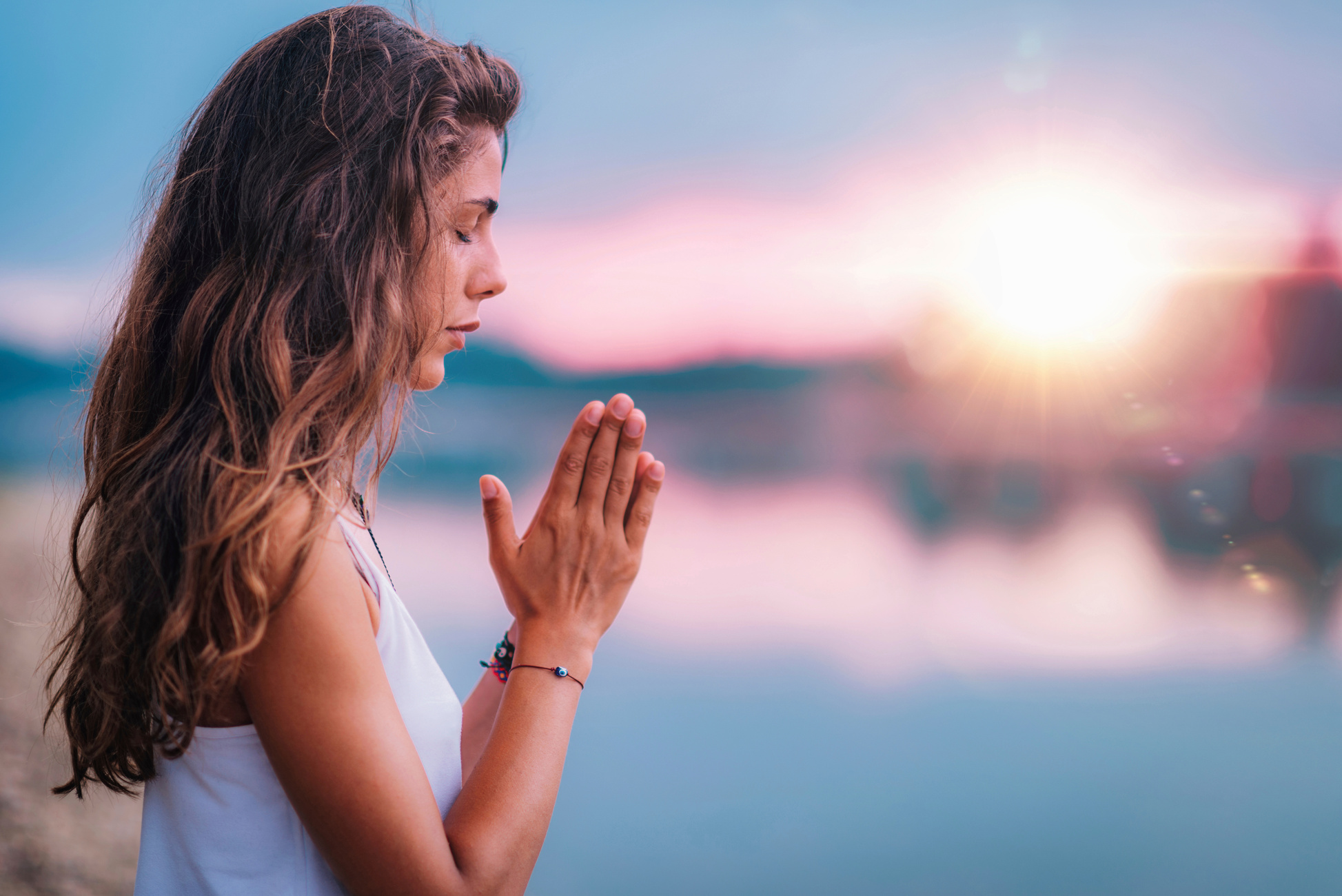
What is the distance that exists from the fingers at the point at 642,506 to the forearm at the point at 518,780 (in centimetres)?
16

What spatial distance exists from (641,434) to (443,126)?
46cm

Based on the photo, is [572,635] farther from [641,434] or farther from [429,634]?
[429,634]

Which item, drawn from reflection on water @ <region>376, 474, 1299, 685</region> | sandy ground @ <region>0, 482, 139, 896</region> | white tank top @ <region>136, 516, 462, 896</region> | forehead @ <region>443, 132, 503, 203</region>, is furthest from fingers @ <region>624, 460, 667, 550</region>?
reflection on water @ <region>376, 474, 1299, 685</region>

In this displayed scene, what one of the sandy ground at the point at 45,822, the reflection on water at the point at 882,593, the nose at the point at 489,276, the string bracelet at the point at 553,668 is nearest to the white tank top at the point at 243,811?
the string bracelet at the point at 553,668

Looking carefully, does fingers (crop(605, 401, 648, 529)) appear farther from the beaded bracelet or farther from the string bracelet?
the beaded bracelet

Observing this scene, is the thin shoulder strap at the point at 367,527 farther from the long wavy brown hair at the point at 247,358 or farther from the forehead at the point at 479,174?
the forehead at the point at 479,174

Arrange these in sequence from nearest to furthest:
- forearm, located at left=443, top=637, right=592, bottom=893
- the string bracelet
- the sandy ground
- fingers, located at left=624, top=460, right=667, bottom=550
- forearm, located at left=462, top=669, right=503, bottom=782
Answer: forearm, located at left=443, top=637, right=592, bottom=893, the string bracelet, fingers, located at left=624, top=460, right=667, bottom=550, forearm, located at left=462, top=669, right=503, bottom=782, the sandy ground

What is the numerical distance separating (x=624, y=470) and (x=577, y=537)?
0.10 meters

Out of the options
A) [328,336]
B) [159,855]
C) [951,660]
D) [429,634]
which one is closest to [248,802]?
[159,855]

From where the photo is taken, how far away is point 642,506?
1.03 meters

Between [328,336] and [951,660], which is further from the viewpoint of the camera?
[951,660]

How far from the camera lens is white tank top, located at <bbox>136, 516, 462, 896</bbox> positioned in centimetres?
80

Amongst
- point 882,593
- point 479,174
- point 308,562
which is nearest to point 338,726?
point 308,562

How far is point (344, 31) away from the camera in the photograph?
3.18ft
